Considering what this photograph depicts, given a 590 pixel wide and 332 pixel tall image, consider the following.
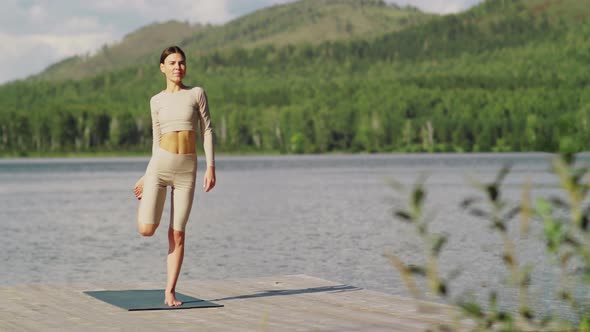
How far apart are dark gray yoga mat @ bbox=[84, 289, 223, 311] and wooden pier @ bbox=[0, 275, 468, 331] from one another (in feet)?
0.42

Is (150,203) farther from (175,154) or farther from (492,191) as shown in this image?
(492,191)

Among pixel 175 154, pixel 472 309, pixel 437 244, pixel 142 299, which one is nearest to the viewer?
pixel 437 244

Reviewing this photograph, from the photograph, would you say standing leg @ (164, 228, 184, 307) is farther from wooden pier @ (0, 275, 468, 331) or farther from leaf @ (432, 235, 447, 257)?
leaf @ (432, 235, 447, 257)

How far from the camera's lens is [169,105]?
31.8ft

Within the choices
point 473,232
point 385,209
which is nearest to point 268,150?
point 385,209

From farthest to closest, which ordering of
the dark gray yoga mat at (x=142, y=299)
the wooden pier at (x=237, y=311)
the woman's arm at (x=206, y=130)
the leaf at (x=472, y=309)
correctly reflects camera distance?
the dark gray yoga mat at (x=142, y=299) < the woman's arm at (x=206, y=130) < the wooden pier at (x=237, y=311) < the leaf at (x=472, y=309)

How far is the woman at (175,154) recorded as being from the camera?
9594 mm

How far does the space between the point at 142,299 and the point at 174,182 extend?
5.08 ft

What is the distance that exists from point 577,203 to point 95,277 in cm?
1603

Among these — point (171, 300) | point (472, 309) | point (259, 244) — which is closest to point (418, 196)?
point (472, 309)

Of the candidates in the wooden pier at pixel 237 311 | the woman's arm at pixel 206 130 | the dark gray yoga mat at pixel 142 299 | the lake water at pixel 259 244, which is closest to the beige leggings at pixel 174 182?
the woman's arm at pixel 206 130

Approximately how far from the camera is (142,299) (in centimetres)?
1048

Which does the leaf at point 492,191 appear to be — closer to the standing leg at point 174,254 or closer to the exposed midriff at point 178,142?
the exposed midriff at point 178,142

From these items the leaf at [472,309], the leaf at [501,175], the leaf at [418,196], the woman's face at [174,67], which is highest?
the woman's face at [174,67]
